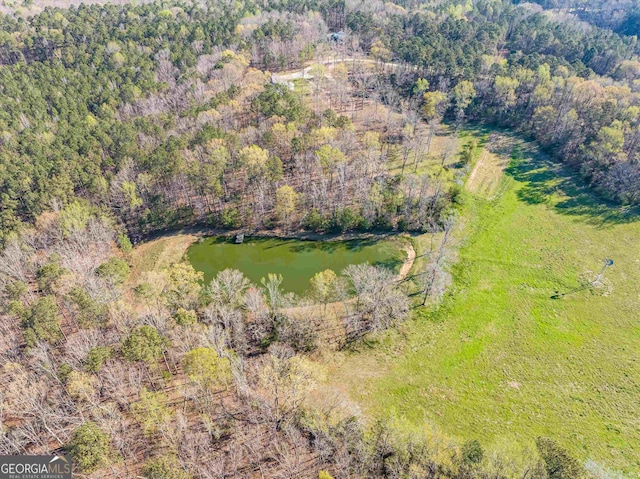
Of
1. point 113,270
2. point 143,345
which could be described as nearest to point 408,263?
point 143,345

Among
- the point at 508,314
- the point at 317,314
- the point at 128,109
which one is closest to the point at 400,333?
the point at 317,314

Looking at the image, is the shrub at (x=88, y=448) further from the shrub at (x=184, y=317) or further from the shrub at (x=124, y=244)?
the shrub at (x=124, y=244)

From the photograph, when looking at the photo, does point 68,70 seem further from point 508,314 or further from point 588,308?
point 588,308

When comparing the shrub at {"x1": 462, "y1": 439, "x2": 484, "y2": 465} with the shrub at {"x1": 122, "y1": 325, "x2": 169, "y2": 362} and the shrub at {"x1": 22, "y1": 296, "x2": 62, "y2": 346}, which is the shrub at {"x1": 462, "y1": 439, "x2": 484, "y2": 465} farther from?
the shrub at {"x1": 22, "y1": 296, "x2": 62, "y2": 346}

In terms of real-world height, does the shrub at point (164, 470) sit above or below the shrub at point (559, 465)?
below

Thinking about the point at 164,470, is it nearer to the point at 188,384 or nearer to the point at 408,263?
the point at 188,384

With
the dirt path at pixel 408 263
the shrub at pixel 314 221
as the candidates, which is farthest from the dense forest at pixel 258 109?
the dirt path at pixel 408 263

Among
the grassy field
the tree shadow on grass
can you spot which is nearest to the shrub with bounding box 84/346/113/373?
the grassy field
